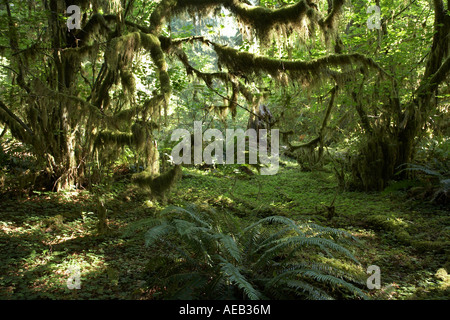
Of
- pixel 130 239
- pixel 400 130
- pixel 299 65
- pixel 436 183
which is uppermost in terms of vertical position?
pixel 299 65

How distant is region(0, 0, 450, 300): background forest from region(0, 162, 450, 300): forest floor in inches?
1.1

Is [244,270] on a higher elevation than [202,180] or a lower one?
→ lower

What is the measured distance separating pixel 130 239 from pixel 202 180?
5266 millimetres

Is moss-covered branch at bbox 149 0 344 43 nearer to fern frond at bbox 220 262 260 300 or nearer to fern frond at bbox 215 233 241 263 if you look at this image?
fern frond at bbox 215 233 241 263

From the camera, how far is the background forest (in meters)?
3.26

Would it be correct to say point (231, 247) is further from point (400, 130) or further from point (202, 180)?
point (400, 130)

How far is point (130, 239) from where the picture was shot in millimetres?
4754

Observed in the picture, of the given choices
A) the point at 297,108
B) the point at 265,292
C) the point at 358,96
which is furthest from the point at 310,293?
the point at 297,108

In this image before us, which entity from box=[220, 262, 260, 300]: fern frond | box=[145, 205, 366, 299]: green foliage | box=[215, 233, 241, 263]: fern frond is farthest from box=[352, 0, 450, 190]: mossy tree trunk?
box=[220, 262, 260, 300]: fern frond

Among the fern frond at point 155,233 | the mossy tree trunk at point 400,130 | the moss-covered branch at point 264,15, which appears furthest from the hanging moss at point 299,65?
the fern frond at point 155,233

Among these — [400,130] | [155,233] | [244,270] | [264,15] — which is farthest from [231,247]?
[400,130]

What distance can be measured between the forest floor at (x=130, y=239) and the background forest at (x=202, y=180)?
0.09 feet

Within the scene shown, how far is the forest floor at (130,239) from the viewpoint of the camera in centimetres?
329

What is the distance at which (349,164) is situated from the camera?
898 centimetres
